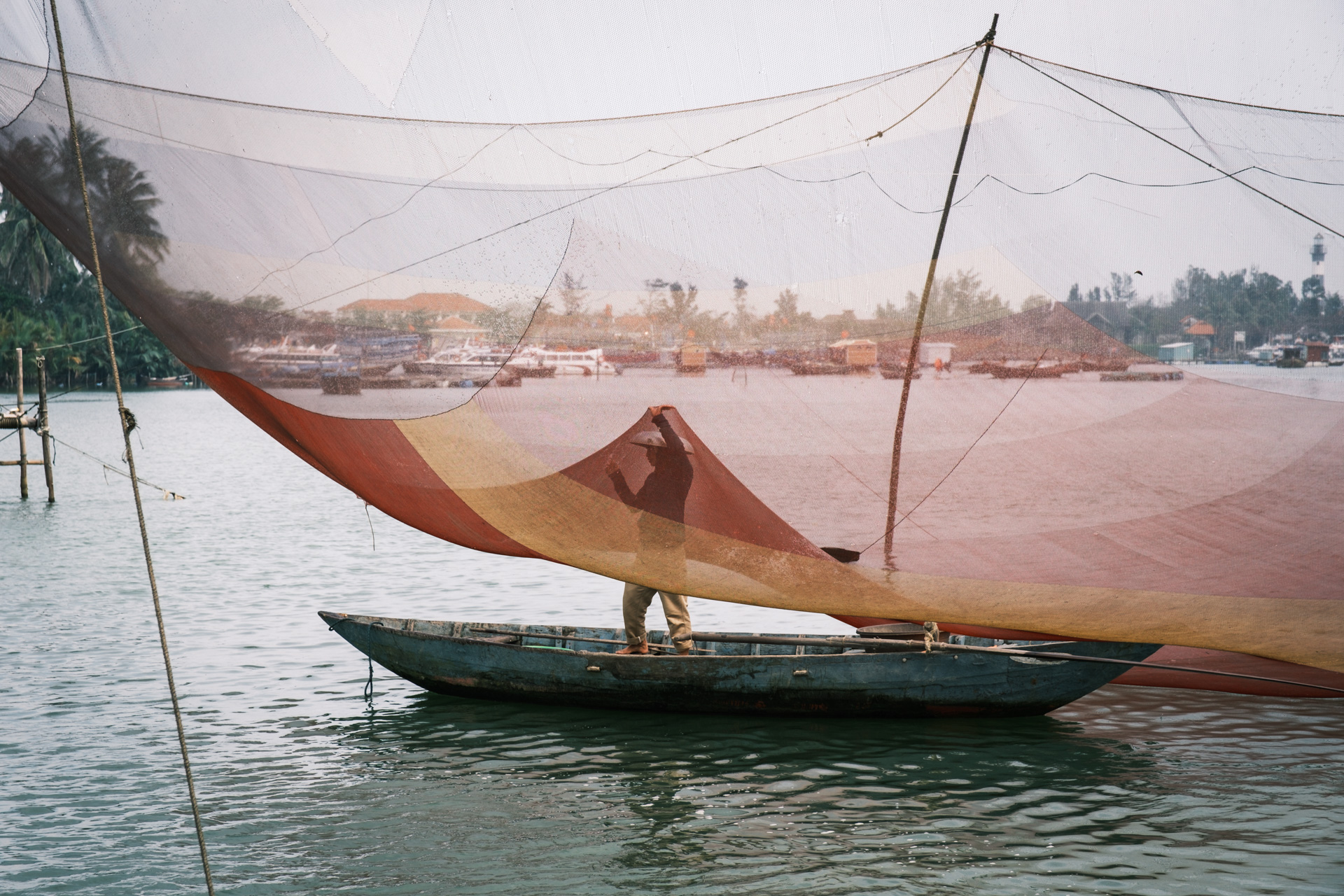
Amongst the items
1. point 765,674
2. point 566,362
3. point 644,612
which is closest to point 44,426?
point 644,612

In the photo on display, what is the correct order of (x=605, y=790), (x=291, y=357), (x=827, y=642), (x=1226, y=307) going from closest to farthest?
(x=1226, y=307)
(x=291, y=357)
(x=605, y=790)
(x=827, y=642)

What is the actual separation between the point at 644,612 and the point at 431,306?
144 inches

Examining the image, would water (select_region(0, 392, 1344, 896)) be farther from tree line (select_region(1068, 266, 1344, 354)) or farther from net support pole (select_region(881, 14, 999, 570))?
tree line (select_region(1068, 266, 1344, 354))

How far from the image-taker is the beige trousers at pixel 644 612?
8.92 m

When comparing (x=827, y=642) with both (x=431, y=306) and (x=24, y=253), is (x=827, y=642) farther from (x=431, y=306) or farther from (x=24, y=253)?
(x=24, y=253)

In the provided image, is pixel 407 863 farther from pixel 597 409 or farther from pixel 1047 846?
pixel 1047 846

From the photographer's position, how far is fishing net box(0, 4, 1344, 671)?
5.27 metres

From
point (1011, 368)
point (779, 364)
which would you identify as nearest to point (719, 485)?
point (779, 364)

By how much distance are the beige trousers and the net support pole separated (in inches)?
138

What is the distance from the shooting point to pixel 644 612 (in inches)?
352

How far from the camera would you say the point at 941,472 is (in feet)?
18.1

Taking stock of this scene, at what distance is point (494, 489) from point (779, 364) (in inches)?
67.9

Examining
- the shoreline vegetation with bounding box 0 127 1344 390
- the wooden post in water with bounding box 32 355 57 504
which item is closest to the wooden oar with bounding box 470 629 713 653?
the shoreline vegetation with bounding box 0 127 1344 390

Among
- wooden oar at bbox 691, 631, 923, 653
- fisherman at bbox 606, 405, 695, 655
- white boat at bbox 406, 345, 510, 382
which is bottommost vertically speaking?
wooden oar at bbox 691, 631, 923, 653
